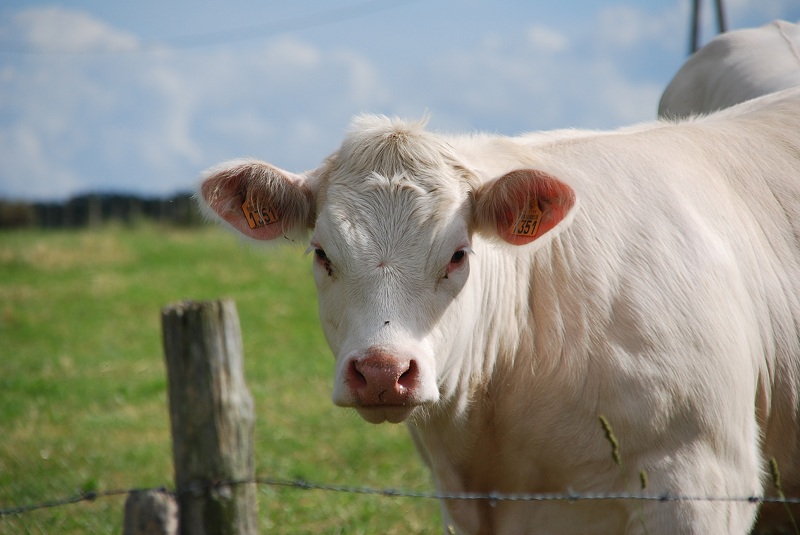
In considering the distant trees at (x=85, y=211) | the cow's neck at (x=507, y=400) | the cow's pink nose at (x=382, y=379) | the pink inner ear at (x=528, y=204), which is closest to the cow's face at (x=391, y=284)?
the cow's pink nose at (x=382, y=379)

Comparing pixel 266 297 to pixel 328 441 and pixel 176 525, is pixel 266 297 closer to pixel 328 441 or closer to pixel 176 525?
pixel 328 441

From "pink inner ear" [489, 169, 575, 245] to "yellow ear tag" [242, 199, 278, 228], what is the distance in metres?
0.92

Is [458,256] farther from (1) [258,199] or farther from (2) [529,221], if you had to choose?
(1) [258,199]

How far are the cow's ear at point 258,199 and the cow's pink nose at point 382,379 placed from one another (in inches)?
36.0

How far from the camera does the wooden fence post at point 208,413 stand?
261 centimetres

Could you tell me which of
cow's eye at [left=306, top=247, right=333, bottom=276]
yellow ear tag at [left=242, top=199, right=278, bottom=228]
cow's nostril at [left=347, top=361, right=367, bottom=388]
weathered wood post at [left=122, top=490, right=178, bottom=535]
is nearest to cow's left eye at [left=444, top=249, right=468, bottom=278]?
cow's eye at [left=306, top=247, right=333, bottom=276]

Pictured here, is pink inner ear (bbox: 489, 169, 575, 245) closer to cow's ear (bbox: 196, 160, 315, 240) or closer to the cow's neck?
the cow's neck

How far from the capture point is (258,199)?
351cm

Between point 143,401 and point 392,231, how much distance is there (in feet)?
21.5

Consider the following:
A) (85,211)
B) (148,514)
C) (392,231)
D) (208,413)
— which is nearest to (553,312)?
(392,231)

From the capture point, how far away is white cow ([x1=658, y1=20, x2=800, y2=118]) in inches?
200

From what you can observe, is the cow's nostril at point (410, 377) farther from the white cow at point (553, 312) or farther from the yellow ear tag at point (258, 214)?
the yellow ear tag at point (258, 214)

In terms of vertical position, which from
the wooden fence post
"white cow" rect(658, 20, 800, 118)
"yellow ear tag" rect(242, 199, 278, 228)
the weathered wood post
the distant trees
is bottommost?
the weathered wood post

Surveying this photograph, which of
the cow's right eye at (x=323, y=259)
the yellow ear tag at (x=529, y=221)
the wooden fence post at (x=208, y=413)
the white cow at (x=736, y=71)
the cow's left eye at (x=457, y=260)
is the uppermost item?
the white cow at (x=736, y=71)
